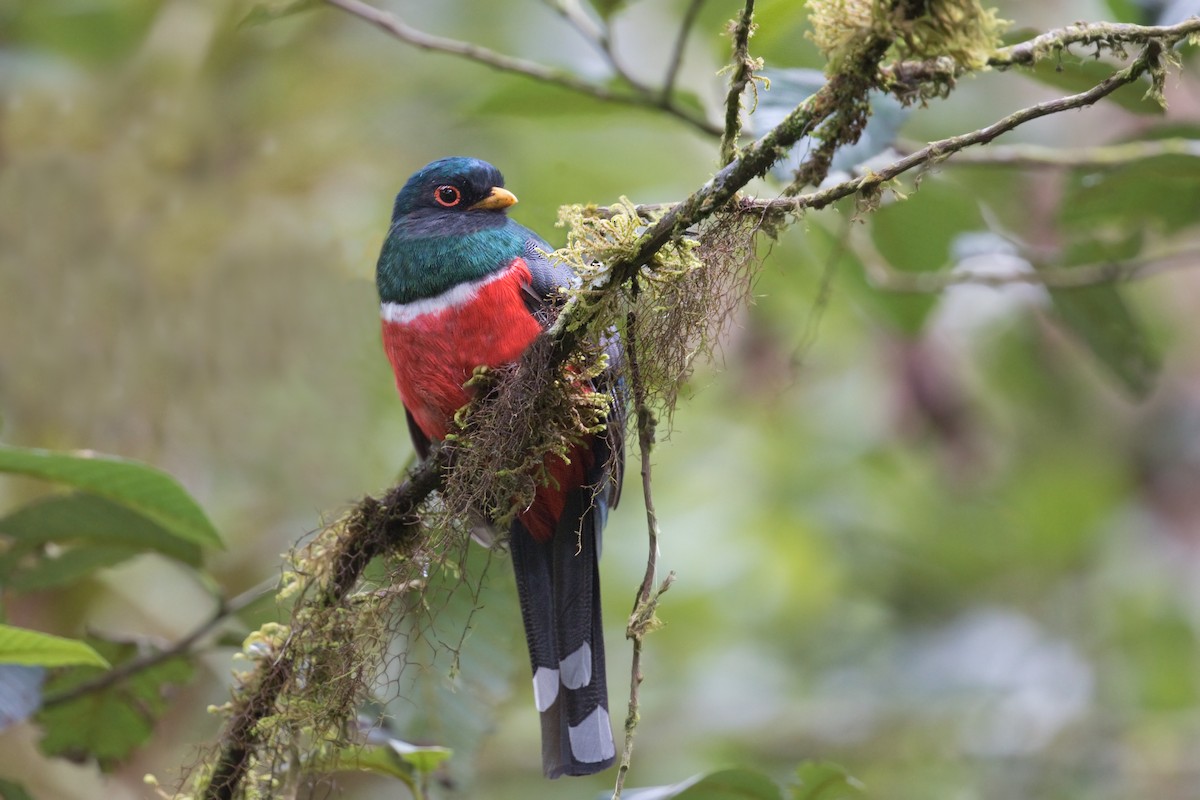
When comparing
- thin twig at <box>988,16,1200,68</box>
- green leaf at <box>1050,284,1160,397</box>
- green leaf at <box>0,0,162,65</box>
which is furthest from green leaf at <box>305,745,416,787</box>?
green leaf at <box>0,0,162,65</box>

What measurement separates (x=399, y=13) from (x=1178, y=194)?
12.8 feet

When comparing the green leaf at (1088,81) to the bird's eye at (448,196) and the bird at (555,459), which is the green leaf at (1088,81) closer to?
the bird at (555,459)

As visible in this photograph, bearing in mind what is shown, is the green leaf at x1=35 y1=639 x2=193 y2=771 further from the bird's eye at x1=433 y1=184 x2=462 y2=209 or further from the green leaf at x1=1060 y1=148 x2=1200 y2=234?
the green leaf at x1=1060 y1=148 x2=1200 y2=234

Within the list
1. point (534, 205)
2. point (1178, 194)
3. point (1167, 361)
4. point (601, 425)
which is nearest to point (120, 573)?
point (534, 205)

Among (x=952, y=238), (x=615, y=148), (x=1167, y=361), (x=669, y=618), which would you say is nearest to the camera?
(x=952, y=238)

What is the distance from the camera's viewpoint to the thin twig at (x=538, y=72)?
3.51 m

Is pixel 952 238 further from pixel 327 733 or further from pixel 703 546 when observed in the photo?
pixel 703 546

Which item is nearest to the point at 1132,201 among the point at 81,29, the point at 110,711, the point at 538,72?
the point at 538,72

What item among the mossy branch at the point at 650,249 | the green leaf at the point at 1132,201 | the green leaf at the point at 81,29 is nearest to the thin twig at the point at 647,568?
the mossy branch at the point at 650,249

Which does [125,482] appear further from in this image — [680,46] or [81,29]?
[81,29]

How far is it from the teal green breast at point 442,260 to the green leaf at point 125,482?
70 cm

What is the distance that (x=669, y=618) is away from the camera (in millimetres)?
5973

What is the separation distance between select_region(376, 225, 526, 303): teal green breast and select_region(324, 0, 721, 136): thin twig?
594mm

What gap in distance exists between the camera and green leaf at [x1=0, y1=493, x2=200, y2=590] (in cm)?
312
